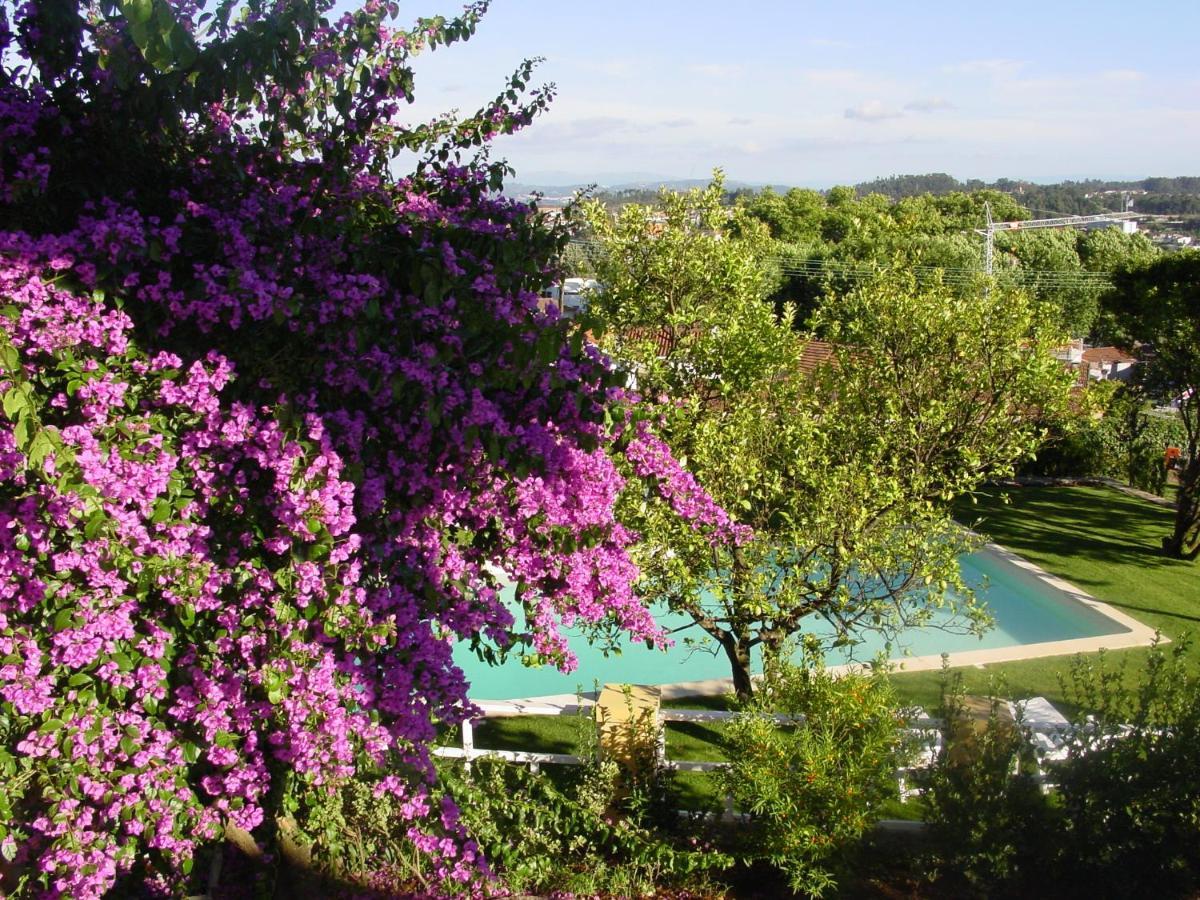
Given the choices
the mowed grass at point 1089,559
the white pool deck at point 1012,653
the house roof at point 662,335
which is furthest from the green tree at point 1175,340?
the house roof at point 662,335

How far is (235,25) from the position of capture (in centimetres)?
425

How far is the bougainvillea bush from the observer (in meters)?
3.63

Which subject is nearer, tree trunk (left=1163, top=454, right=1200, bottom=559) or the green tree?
tree trunk (left=1163, top=454, right=1200, bottom=559)

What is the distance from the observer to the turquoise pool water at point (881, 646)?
561 inches

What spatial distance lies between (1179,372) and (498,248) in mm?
16536

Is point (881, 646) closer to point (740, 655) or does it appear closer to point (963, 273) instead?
point (740, 655)

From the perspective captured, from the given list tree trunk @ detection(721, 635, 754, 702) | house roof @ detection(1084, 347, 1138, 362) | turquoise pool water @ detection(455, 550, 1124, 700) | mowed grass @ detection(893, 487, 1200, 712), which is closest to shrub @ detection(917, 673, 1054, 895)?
tree trunk @ detection(721, 635, 754, 702)

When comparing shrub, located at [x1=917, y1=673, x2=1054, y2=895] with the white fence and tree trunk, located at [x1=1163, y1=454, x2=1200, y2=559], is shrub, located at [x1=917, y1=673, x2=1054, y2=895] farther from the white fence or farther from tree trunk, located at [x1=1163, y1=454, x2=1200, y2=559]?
tree trunk, located at [x1=1163, y1=454, x2=1200, y2=559]

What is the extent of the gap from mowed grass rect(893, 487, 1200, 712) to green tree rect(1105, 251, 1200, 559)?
877mm

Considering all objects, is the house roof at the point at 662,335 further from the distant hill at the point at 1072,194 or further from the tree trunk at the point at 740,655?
the distant hill at the point at 1072,194

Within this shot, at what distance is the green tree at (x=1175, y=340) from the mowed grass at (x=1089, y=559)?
877 millimetres

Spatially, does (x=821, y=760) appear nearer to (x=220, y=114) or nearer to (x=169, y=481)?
(x=169, y=481)

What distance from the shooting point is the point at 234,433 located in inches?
151

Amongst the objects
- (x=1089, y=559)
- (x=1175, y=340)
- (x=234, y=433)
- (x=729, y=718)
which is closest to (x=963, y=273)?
(x=1175, y=340)
